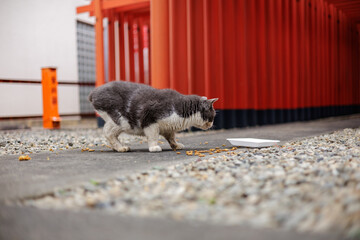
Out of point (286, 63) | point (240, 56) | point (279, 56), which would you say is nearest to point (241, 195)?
point (240, 56)

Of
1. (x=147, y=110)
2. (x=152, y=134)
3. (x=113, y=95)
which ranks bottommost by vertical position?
(x=152, y=134)

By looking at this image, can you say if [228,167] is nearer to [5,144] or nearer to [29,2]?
[5,144]

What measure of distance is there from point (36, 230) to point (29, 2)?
8353 mm

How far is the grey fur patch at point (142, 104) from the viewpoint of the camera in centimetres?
331

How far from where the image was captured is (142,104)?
3.33m

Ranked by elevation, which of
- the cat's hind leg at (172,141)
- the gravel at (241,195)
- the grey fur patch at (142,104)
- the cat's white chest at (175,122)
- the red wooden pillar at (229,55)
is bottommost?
the gravel at (241,195)

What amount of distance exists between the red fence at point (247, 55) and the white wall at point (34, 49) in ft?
7.17

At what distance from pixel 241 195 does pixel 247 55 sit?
18.8ft

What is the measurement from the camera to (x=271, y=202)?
158 centimetres

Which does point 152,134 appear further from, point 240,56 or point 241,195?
point 240,56

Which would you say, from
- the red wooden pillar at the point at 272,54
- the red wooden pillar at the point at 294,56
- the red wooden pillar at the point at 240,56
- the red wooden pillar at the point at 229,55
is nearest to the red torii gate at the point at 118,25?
the red wooden pillar at the point at 229,55

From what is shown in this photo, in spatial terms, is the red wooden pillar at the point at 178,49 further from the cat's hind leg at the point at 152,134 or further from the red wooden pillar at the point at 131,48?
the cat's hind leg at the point at 152,134

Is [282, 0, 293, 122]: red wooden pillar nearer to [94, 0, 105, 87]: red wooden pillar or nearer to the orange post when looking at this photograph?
[94, 0, 105, 87]: red wooden pillar

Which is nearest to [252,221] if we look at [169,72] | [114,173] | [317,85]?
[114,173]
